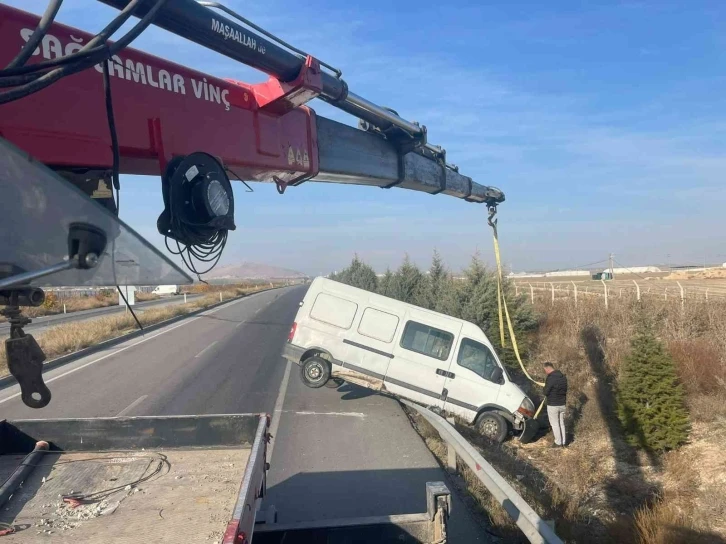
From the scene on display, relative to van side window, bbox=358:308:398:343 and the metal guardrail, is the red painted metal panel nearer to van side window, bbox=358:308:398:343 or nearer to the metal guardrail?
the metal guardrail

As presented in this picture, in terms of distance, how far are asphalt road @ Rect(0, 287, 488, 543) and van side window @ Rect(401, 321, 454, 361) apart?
1.24m

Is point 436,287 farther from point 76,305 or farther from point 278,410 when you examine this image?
point 76,305

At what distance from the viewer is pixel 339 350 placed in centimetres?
1269

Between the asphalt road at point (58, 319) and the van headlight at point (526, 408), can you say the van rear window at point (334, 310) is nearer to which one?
the van headlight at point (526, 408)

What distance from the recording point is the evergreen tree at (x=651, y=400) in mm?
10500

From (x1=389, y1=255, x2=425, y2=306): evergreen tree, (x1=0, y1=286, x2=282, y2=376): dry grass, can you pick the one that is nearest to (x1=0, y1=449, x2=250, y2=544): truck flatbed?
(x1=0, y1=286, x2=282, y2=376): dry grass

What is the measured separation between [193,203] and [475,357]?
9.06 m

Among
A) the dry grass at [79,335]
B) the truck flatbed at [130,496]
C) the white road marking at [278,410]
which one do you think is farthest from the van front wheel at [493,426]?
the dry grass at [79,335]

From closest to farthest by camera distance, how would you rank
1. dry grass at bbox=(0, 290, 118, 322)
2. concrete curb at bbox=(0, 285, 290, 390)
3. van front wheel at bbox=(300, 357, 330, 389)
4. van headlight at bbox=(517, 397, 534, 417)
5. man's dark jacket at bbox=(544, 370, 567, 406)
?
man's dark jacket at bbox=(544, 370, 567, 406), van headlight at bbox=(517, 397, 534, 417), van front wheel at bbox=(300, 357, 330, 389), concrete curb at bbox=(0, 285, 290, 390), dry grass at bbox=(0, 290, 118, 322)

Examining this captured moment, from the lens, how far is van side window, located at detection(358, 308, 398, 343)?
40.9ft

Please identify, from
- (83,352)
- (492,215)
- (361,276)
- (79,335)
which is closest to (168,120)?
(492,215)

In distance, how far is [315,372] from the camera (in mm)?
12641

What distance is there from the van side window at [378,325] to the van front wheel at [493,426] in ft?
7.36

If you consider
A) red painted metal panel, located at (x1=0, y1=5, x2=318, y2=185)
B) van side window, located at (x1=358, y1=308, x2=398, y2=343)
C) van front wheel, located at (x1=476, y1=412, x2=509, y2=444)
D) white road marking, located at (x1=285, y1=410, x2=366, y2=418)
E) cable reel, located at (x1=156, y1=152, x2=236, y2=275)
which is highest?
red painted metal panel, located at (x1=0, y1=5, x2=318, y2=185)
